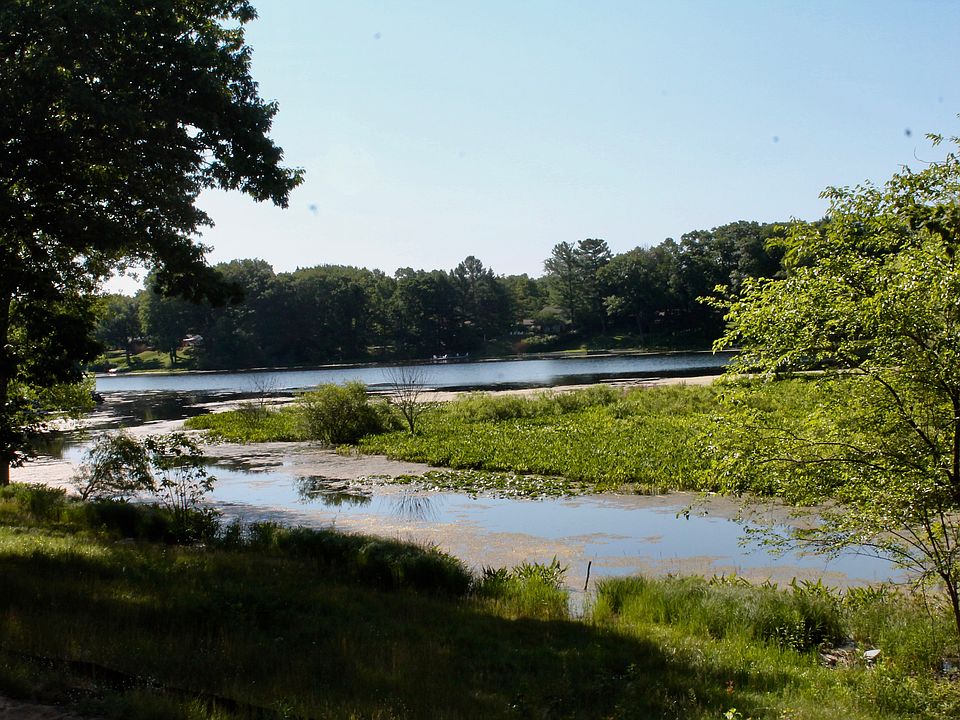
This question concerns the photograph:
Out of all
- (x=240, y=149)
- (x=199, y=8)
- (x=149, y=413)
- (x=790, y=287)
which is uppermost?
(x=199, y=8)

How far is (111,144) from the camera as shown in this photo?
13289 millimetres

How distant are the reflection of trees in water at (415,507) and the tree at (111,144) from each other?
7.60m

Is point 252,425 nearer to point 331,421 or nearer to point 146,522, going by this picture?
point 331,421

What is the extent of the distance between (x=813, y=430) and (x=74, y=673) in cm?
822

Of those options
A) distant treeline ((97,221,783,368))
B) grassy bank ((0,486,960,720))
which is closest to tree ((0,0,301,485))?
grassy bank ((0,486,960,720))

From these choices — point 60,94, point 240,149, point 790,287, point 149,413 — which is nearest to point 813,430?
point 790,287

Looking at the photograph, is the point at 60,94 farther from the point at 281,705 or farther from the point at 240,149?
the point at 281,705

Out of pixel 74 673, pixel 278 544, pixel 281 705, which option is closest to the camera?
pixel 281 705

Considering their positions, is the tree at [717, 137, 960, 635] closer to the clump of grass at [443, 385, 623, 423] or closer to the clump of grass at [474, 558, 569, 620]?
the clump of grass at [474, 558, 569, 620]

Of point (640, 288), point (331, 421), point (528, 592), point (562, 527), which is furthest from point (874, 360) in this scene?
point (640, 288)

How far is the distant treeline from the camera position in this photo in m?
128

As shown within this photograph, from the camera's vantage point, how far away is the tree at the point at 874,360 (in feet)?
25.8

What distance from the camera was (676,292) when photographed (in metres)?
126

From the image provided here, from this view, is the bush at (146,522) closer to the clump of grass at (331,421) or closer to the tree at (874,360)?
the tree at (874,360)
